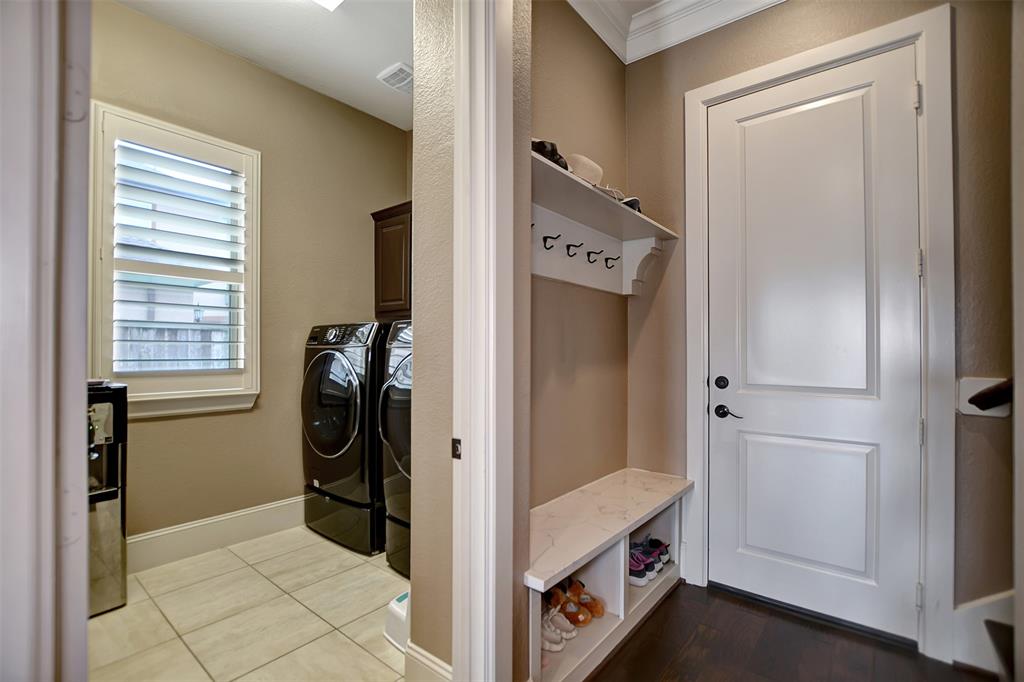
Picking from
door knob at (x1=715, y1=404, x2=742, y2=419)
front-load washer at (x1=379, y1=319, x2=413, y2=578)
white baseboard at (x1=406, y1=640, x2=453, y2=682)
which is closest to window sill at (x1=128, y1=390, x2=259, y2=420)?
front-load washer at (x1=379, y1=319, x2=413, y2=578)

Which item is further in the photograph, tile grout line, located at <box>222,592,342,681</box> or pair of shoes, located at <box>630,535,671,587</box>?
pair of shoes, located at <box>630,535,671,587</box>

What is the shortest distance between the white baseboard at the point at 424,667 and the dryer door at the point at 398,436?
0.76 metres

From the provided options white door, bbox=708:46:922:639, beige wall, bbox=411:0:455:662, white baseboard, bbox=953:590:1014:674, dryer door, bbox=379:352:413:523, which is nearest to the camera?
beige wall, bbox=411:0:455:662

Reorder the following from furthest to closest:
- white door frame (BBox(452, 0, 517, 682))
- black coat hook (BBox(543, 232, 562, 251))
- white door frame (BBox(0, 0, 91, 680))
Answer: black coat hook (BBox(543, 232, 562, 251)) < white door frame (BBox(452, 0, 517, 682)) < white door frame (BBox(0, 0, 91, 680))

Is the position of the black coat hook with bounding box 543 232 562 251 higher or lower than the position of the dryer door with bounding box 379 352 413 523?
higher

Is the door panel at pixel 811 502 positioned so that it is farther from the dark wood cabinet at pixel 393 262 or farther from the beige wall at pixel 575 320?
the dark wood cabinet at pixel 393 262

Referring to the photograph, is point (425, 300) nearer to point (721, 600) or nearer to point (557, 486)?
point (557, 486)

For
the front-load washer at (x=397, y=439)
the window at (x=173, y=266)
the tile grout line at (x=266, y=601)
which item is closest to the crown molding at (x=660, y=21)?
the front-load washer at (x=397, y=439)

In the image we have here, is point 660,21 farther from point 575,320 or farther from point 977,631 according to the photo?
point 977,631

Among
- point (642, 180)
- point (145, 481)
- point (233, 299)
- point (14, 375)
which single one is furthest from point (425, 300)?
point (145, 481)

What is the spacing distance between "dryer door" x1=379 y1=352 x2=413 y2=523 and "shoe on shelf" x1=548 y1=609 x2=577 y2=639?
2.77 ft

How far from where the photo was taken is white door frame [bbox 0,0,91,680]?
53 cm

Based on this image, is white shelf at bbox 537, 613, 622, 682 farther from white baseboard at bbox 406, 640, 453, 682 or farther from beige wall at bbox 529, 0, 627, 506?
beige wall at bbox 529, 0, 627, 506

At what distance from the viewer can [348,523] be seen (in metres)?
2.46
